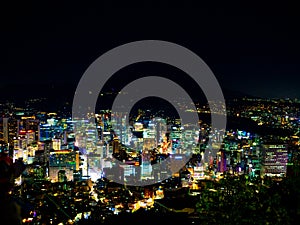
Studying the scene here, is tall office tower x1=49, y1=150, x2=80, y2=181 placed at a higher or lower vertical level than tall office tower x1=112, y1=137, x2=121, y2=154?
lower

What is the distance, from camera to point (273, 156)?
12.0 metres

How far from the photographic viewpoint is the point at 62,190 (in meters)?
9.71

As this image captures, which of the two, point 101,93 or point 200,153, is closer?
point 200,153

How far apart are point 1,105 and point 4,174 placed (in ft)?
56.4

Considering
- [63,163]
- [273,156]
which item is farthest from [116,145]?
[273,156]

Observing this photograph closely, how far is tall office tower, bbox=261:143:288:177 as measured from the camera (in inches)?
442

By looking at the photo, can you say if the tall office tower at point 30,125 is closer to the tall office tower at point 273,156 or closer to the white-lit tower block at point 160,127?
the white-lit tower block at point 160,127

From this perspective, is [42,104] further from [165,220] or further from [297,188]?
[297,188]

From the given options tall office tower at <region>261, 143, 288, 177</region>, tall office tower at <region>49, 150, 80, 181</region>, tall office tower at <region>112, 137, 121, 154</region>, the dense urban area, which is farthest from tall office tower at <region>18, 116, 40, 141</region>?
tall office tower at <region>261, 143, 288, 177</region>

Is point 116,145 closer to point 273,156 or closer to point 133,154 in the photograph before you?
point 133,154

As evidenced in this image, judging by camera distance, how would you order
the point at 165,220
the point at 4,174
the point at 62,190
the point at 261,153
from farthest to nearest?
1. the point at 261,153
2. the point at 62,190
3. the point at 165,220
4. the point at 4,174

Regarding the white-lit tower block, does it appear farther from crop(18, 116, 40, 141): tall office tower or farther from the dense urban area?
crop(18, 116, 40, 141): tall office tower

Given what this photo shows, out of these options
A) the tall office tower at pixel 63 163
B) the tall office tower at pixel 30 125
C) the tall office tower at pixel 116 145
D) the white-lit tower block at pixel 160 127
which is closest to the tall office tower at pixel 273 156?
the white-lit tower block at pixel 160 127

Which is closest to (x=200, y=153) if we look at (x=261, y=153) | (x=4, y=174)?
(x=261, y=153)
